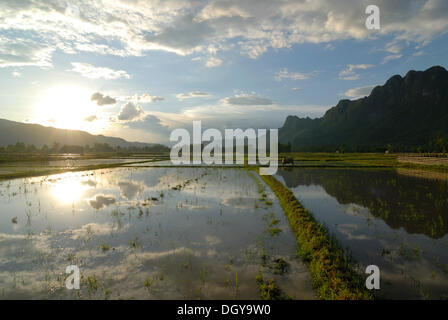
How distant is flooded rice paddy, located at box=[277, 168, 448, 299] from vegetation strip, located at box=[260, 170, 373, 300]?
1.98ft

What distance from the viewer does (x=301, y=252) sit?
7.74 m

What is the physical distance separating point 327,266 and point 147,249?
5.86 metres

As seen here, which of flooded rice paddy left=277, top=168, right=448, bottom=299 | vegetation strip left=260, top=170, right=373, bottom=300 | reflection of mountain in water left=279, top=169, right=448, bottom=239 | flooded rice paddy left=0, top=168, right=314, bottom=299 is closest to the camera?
vegetation strip left=260, top=170, right=373, bottom=300

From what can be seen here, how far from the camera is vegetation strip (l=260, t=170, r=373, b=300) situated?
5.37 metres

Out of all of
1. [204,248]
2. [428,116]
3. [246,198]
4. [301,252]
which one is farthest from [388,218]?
[428,116]

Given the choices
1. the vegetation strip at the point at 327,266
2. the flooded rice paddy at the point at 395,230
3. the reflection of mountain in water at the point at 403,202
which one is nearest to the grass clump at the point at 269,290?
the vegetation strip at the point at 327,266

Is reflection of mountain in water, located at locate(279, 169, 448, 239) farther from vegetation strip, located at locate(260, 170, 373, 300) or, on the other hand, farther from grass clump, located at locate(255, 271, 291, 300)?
grass clump, located at locate(255, 271, 291, 300)

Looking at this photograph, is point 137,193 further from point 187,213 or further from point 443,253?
point 443,253

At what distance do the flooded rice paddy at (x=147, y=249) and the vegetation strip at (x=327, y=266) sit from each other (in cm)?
31

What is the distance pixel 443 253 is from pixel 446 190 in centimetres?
1404

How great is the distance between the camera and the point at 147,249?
8164mm

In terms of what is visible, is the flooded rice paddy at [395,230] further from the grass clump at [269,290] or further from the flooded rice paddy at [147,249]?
the grass clump at [269,290]

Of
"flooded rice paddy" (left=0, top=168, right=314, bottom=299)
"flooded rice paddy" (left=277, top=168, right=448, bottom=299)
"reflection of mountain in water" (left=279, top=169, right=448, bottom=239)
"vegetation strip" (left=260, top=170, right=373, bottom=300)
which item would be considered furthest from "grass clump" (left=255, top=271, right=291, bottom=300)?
"reflection of mountain in water" (left=279, top=169, right=448, bottom=239)

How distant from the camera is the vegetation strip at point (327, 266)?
5371 mm
